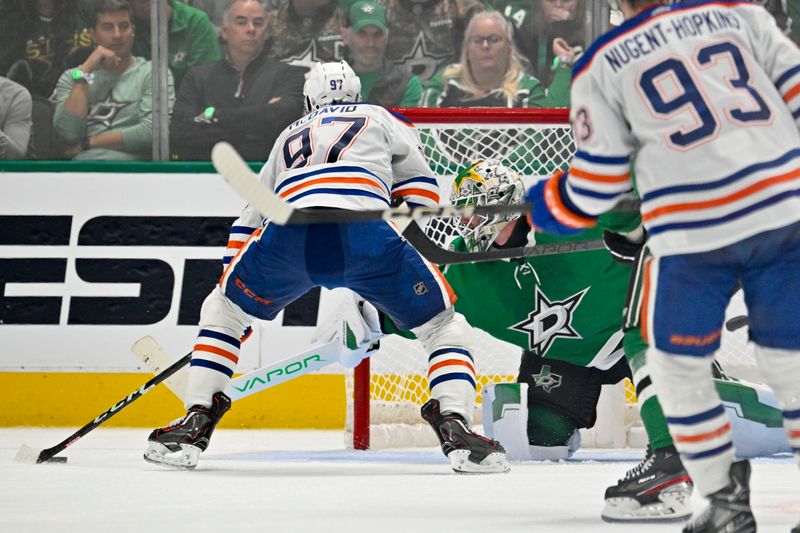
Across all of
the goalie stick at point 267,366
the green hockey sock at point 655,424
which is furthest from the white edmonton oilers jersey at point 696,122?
the goalie stick at point 267,366

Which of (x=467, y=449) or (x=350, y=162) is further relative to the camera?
(x=350, y=162)

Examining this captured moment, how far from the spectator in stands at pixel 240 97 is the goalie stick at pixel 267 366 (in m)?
1.47

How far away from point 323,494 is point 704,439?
990 millimetres

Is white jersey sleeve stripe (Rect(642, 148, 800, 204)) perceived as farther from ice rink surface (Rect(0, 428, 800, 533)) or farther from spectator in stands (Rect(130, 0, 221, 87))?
spectator in stands (Rect(130, 0, 221, 87))

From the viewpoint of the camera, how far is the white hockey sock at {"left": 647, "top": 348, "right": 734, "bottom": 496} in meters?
1.96

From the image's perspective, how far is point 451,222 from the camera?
4.26 metres

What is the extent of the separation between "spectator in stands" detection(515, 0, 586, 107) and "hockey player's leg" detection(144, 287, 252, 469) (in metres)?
2.37

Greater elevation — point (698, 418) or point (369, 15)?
point (369, 15)

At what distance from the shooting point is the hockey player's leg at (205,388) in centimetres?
337

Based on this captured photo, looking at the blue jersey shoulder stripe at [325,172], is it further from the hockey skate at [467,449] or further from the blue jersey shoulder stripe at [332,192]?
the hockey skate at [467,449]

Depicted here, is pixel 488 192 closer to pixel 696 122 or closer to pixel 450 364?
pixel 450 364

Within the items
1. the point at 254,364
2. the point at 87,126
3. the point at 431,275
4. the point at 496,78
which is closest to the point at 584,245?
the point at 431,275

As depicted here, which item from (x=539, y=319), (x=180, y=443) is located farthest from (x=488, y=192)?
(x=180, y=443)

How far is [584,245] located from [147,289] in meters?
2.26
